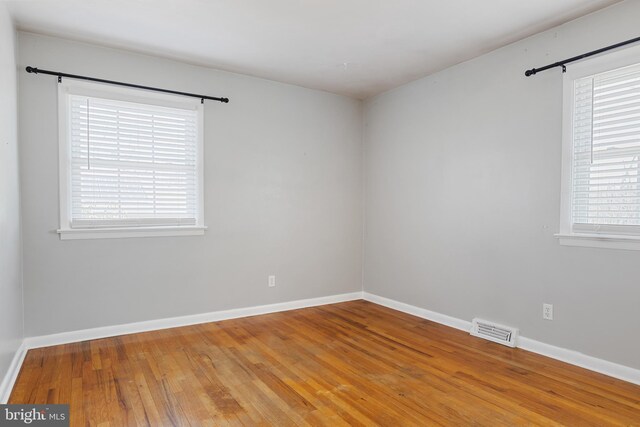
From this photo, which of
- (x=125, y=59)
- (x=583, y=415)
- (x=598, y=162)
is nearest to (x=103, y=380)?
(x=125, y=59)

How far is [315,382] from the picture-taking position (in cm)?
258

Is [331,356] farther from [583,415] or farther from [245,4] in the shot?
[245,4]

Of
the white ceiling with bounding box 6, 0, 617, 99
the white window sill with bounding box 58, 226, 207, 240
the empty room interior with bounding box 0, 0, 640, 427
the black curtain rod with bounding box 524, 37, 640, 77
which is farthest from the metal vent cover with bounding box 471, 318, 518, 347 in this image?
the white window sill with bounding box 58, 226, 207, 240

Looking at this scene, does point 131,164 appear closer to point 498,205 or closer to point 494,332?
point 498,205

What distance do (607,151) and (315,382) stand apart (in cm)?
261

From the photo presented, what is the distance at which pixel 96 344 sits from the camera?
3.26 m

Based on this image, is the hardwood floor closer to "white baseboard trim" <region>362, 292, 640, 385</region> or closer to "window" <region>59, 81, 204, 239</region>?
"white baseboard trim" <region>362, 292, 640, 385</region>

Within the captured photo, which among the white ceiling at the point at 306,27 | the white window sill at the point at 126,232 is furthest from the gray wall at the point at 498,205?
the white window sill at the point at 126,232

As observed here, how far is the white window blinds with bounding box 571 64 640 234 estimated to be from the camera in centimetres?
261

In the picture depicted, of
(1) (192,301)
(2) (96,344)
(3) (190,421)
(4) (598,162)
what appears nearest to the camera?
(3) (190,421)

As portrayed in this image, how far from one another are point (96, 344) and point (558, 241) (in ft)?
12.7

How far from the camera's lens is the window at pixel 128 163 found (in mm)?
3314

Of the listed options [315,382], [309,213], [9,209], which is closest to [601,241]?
[315,382]

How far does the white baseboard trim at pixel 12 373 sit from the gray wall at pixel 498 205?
3.51 m
